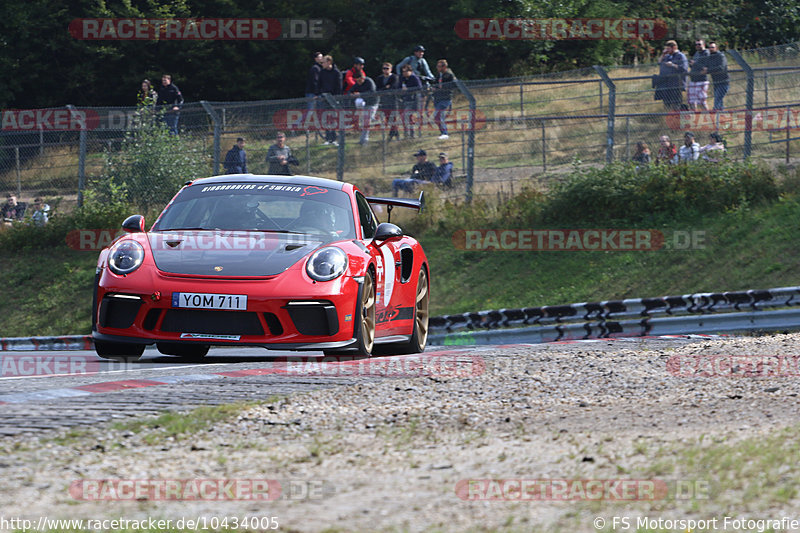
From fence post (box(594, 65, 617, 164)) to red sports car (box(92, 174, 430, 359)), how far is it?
425 inches

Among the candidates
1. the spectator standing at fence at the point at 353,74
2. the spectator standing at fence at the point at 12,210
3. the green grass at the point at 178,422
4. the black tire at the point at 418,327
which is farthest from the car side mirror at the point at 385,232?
the spectator standing at fence at the point at 12,210

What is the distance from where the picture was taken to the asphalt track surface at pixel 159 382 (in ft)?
18.7

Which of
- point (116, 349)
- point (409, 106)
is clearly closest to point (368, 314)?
point (116, 349)

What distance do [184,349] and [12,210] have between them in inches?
584

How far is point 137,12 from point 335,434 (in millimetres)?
30527

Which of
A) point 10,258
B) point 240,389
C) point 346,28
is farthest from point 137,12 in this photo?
point 240,389

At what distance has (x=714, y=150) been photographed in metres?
18.6

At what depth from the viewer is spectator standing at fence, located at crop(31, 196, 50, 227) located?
22.2 metres

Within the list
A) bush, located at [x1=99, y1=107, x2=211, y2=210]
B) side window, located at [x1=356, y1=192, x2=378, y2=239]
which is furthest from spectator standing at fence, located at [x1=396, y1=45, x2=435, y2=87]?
side window, located at [x1=356, y1=192, x2=378, y2=239]

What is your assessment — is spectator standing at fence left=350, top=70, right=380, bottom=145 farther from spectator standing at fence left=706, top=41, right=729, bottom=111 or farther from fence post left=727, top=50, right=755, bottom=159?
fence post left=727, top=50, right=755, bottom=159

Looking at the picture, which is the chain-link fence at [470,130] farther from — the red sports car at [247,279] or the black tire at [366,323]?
the black tire at [366,323]

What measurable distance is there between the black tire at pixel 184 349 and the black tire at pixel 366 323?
111cm

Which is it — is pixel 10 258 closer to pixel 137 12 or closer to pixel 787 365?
pixel 137 12

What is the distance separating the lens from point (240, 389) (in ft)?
22.0
